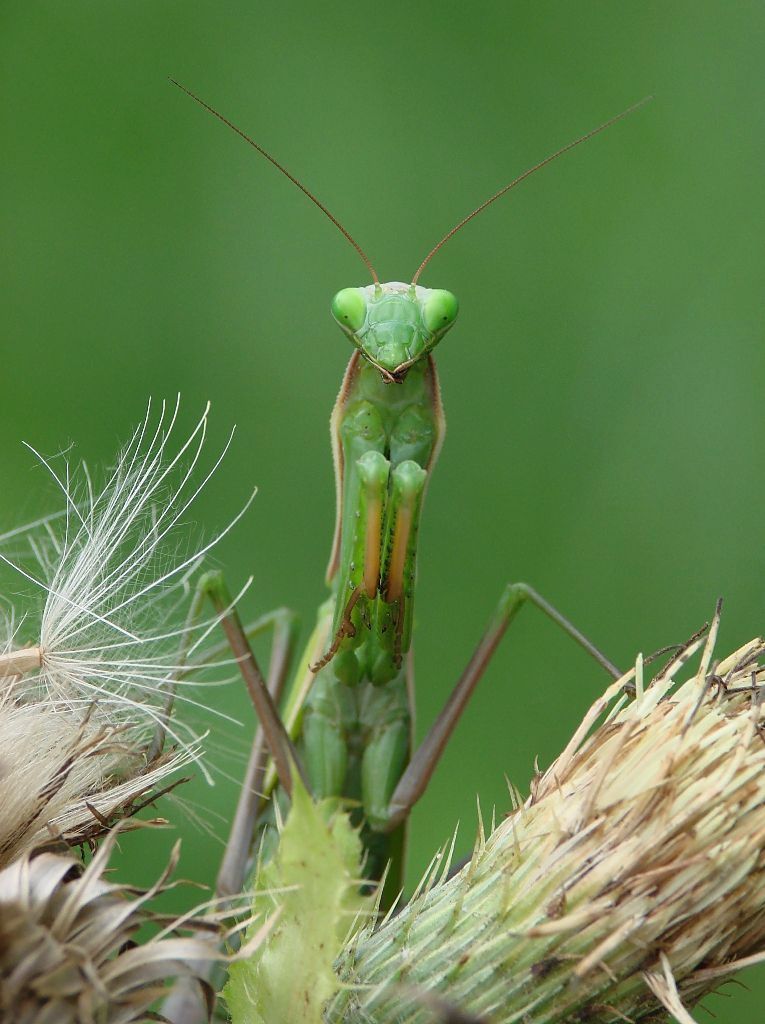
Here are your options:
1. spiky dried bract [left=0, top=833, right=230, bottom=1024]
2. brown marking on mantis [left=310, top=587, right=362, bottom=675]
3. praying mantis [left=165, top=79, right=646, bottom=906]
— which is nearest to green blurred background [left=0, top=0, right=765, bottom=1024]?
praying mantis [left=165, top=79, right=646, bottom=906]

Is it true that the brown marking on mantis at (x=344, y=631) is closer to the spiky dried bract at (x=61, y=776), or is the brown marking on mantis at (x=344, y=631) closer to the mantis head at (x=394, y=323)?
the mantis head at (x=394, y=323)

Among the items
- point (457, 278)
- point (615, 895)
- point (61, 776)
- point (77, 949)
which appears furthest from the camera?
point (457, 278)

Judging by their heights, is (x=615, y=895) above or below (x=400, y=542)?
below

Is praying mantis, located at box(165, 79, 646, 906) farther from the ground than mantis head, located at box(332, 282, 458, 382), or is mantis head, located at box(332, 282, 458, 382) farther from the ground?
mantis head, located at box(332, 282, 458, 382)

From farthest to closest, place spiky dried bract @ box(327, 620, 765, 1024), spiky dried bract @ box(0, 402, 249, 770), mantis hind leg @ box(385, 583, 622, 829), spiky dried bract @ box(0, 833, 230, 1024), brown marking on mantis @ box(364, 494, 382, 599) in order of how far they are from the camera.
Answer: mantis hind leg @ box(385, 583, 622, 829)
brown marking on mantis @ box(364, 494, 382, 599)
spiky dried bract @ box(0, 402, 249, 770)
spiky dried bract @ box(327, 620, 765, 1024)
spiky dried bract @ box(0, 833, 230, 1024)

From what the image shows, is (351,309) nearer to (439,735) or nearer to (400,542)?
(400,542)

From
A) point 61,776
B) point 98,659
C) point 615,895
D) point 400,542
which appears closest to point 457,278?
point 400,542

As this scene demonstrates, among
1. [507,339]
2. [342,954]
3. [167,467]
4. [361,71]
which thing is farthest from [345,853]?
[361,71]

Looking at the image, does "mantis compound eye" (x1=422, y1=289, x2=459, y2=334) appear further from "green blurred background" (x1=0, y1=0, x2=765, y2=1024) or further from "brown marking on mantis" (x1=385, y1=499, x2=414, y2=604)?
"green blurred background" (x1=0, y1=0, x2=765, y2=1024)
